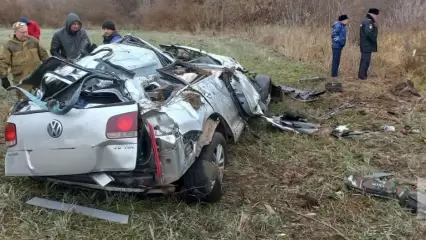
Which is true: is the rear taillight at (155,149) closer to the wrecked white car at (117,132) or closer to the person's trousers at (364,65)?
the wrecked white car at (117,132)

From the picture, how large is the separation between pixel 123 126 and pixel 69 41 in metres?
3.64

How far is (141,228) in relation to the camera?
11.1ft

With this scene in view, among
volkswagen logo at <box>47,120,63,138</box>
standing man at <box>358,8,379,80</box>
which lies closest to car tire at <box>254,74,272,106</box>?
volkswagen logo at <box>47,120,63,138</box>

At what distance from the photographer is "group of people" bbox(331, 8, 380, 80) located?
9445 millimetres

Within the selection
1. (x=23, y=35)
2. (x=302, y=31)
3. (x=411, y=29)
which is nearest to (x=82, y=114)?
(x=23, y=35)

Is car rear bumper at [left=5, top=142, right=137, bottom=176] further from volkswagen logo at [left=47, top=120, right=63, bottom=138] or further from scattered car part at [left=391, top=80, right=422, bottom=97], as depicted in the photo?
scattered car part at [left=391, top=80, right=422, bottom=97]

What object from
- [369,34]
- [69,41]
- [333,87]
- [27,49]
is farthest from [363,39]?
[27,49]

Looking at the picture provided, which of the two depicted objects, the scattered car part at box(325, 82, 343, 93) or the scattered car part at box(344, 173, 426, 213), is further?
the scattered car part at box(325, 82, 343, 93)

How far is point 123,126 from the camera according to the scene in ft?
10.6

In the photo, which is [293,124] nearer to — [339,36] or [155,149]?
[155,149]

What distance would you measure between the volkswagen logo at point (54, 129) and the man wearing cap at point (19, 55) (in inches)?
96.1

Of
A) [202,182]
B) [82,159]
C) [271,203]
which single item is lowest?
[271,203]

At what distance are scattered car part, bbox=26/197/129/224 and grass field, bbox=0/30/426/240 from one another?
1.9 inches

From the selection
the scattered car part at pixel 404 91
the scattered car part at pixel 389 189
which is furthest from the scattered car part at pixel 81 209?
the scattered car part at pixel 404 91
